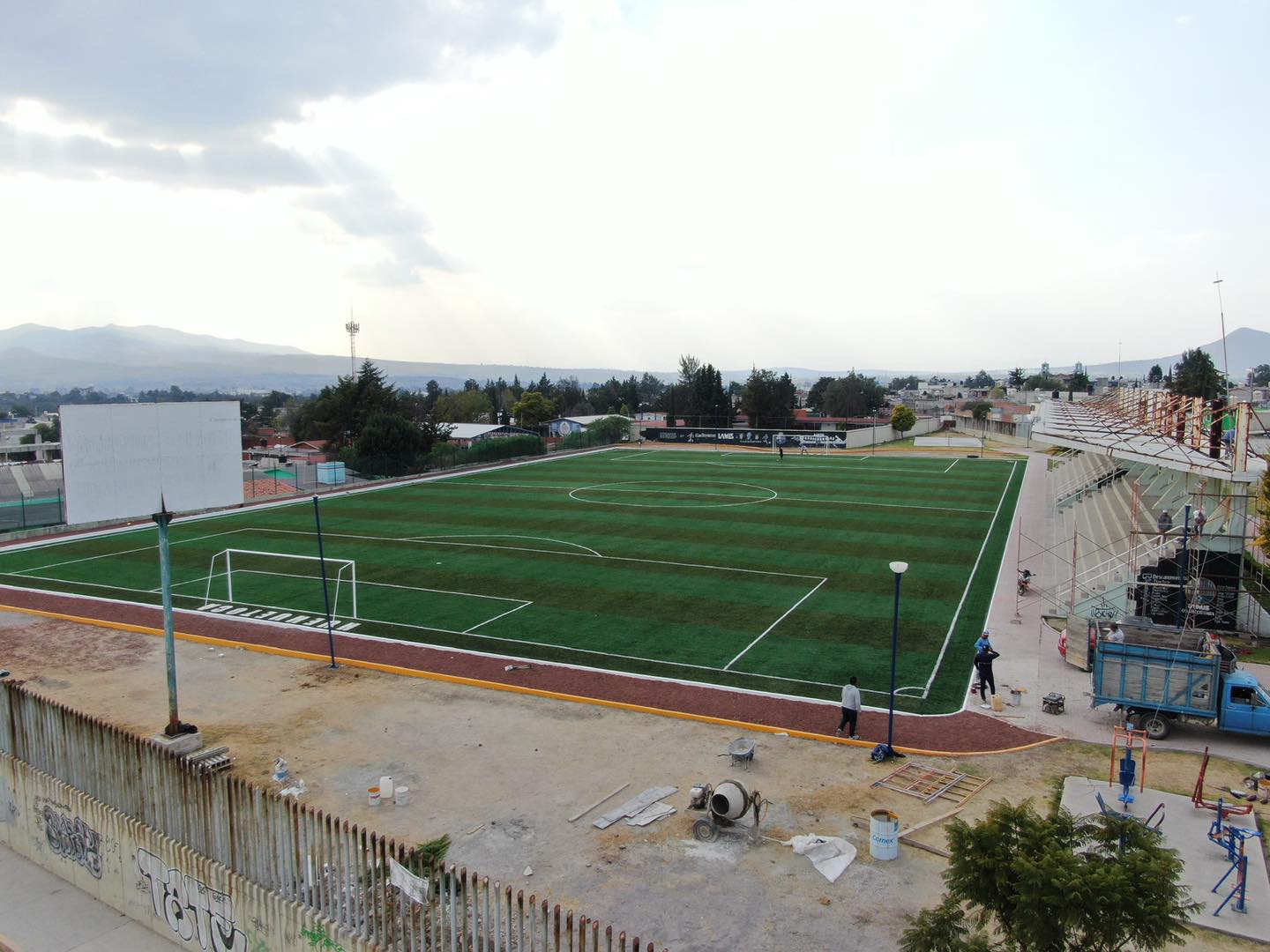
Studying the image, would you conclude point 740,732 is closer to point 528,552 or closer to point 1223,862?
point 1223,862

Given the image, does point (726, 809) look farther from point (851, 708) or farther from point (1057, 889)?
point (1057, 889)

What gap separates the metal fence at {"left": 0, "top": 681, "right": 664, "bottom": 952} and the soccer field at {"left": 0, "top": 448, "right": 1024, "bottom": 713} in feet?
36.0

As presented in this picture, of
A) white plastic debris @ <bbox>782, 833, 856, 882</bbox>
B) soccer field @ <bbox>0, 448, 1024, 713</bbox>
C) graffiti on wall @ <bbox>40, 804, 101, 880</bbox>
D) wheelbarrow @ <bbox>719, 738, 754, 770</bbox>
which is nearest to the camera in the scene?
graffiti on wall @ <bbox>40, 804, 101, 880</bbox>

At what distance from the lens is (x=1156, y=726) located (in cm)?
1656

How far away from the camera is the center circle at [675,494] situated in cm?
4612

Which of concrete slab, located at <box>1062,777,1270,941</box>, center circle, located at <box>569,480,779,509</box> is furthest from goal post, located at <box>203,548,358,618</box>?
concrete slab, located at <box>1062,777,1270,941</box>

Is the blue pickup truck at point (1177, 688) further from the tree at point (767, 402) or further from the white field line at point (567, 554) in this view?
the tree at point (767, 402)

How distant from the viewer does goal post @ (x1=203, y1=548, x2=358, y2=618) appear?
27016 millimetres

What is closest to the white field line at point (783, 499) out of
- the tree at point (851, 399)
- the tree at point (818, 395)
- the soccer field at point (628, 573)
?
the soccer field at point (628, 573)

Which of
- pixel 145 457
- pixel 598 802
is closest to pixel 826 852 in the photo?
pixel 598 802

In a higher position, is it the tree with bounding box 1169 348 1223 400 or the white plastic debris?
the tree with bounding box 1169 348 1223 400

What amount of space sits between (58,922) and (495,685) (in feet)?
31.1

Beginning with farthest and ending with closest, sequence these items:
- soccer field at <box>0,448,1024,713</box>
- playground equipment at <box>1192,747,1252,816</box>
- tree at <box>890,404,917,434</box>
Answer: tree at <box>890,404,917,434</box> → soccer field at <box>0,448,1024,713</box> → playground equipment at <box>1192,747,1252,816</box>

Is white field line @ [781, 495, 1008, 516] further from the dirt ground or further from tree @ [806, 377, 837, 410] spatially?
tree @ [806, 377, 837, 410]
